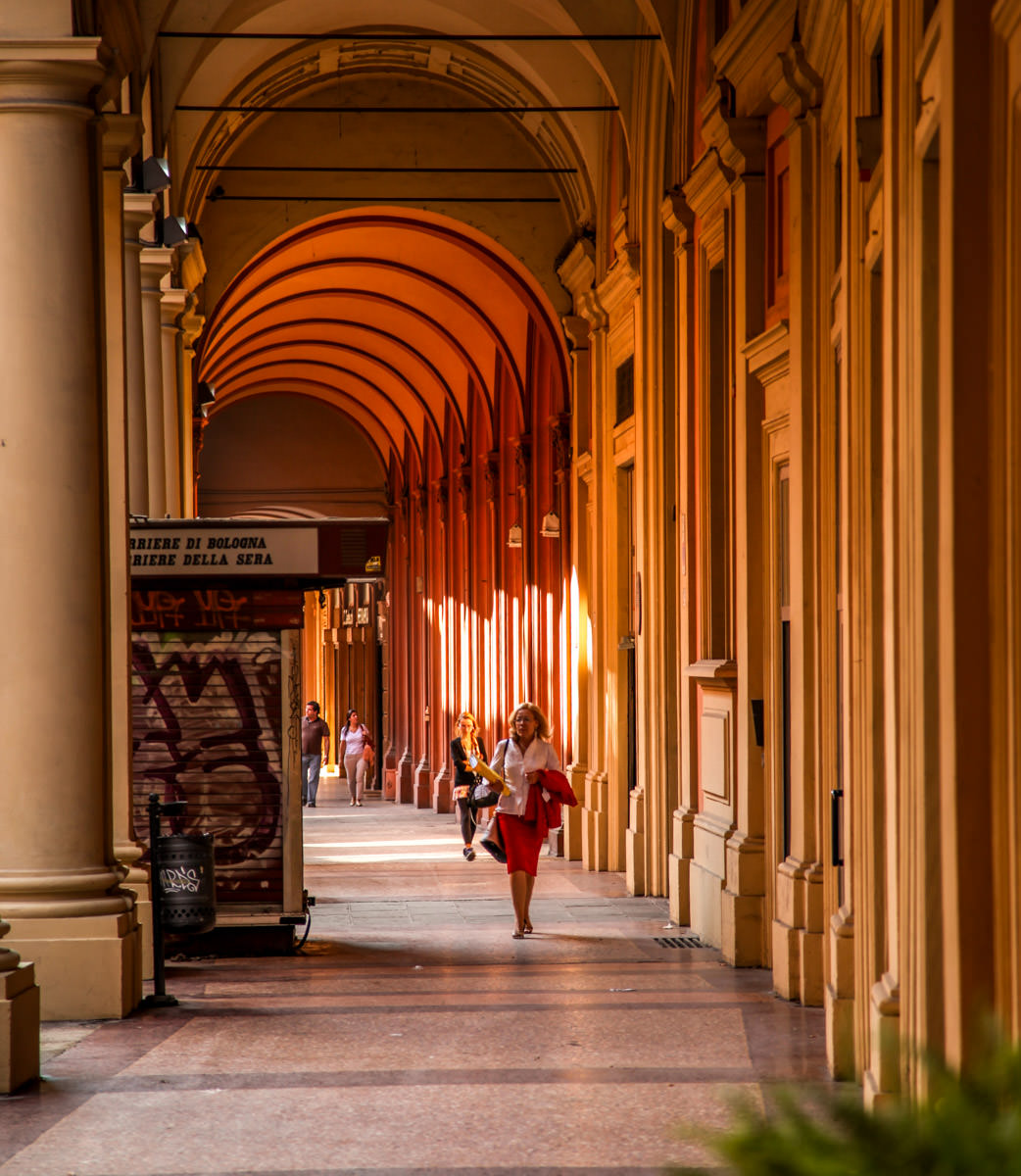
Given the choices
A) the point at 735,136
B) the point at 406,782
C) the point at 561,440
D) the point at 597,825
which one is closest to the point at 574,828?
the point at 597,825

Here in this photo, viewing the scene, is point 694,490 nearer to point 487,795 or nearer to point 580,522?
point 487,795

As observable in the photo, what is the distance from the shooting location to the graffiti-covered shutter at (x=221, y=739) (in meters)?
9.91

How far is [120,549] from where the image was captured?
8.61 metres

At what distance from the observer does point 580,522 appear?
16906mm

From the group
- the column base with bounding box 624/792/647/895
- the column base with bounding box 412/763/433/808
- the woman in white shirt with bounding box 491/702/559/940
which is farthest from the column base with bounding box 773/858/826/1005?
the column base with bounding box 412/763/433/808

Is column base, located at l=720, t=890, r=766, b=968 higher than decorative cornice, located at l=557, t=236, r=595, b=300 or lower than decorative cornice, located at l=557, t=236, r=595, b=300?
lower

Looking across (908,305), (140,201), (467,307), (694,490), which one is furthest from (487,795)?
(467,307)

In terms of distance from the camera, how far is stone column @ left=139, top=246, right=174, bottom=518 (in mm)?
13094

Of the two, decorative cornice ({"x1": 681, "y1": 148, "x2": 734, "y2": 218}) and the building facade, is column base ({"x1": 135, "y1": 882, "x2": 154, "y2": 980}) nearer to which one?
the building facade

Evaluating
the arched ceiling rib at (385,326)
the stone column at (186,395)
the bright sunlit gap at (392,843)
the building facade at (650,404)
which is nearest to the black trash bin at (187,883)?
the building facade at (650,404)

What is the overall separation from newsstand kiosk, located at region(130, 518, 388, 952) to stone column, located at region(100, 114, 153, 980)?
1043mm

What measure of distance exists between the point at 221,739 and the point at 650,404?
176 inches

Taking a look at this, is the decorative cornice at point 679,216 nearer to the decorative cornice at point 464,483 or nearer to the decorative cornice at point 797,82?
the decorative cornice at point 797,82

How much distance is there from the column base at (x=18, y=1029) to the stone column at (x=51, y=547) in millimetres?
1230
